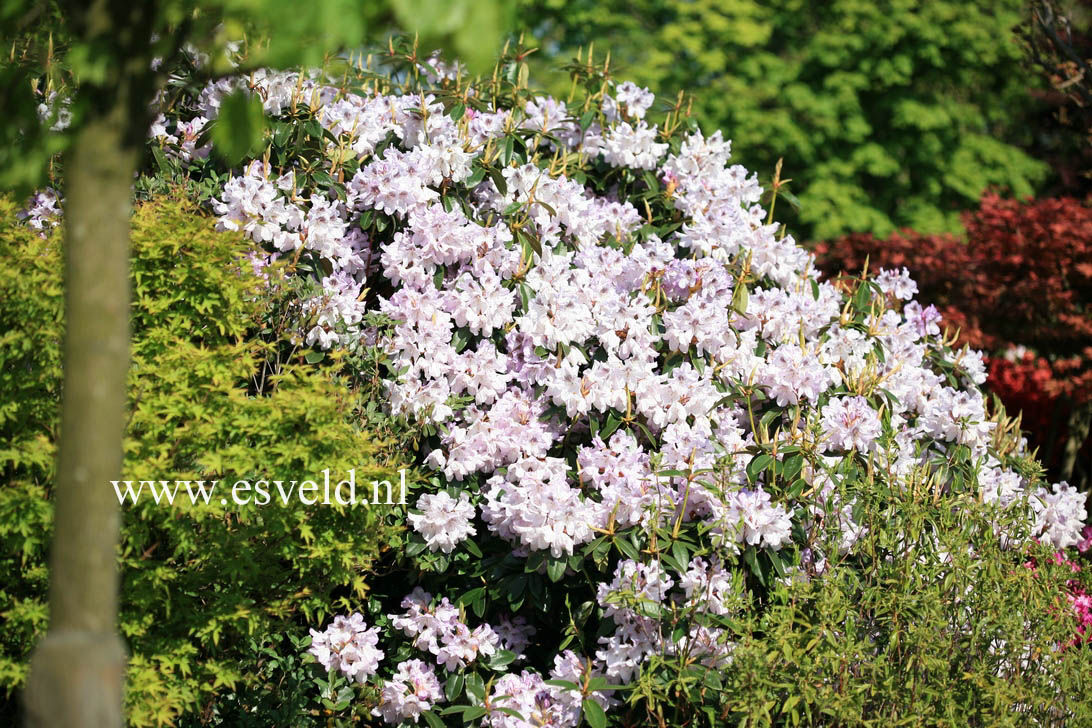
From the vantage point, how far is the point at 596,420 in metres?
3.51

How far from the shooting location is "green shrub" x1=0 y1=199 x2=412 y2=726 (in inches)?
104

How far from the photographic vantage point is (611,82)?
15.2 ft

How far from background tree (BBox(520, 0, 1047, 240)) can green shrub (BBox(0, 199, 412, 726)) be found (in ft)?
35.9

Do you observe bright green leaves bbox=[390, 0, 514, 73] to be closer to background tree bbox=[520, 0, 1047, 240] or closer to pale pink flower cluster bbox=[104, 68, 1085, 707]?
pale pink flower cluster bbox=[104, 68, 1085, 707]

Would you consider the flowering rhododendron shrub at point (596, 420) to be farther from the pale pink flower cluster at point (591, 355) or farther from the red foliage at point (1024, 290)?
the red foliage at point (1024, 290)

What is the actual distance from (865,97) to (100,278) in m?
14.1

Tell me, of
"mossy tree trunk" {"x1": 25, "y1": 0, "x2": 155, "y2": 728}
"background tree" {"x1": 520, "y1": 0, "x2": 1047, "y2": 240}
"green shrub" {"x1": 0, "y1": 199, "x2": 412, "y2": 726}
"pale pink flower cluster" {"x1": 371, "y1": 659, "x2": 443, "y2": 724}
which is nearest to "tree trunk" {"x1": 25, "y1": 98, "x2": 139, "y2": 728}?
"mossy tree trunk" {"x1": 25, "y1": 0, "x2": 155, "y2": 728}

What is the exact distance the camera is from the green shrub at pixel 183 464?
8.64ft

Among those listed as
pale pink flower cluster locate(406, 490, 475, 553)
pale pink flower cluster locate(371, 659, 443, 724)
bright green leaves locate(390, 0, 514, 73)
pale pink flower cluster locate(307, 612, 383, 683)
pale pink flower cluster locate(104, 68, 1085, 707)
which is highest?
bright green leaves locate(390, 0, 514, 73)

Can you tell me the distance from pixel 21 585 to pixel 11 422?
46 centimetres

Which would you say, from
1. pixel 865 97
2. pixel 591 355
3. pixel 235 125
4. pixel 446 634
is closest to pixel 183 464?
pixel 446 634

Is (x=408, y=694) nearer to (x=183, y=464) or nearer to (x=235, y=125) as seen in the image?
(x=183, y=464)

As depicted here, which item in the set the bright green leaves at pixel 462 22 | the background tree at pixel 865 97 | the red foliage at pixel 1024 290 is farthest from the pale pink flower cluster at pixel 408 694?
the background tree at pixel 865 97

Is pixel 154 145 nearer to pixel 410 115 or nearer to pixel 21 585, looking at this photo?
pixel 410 115
